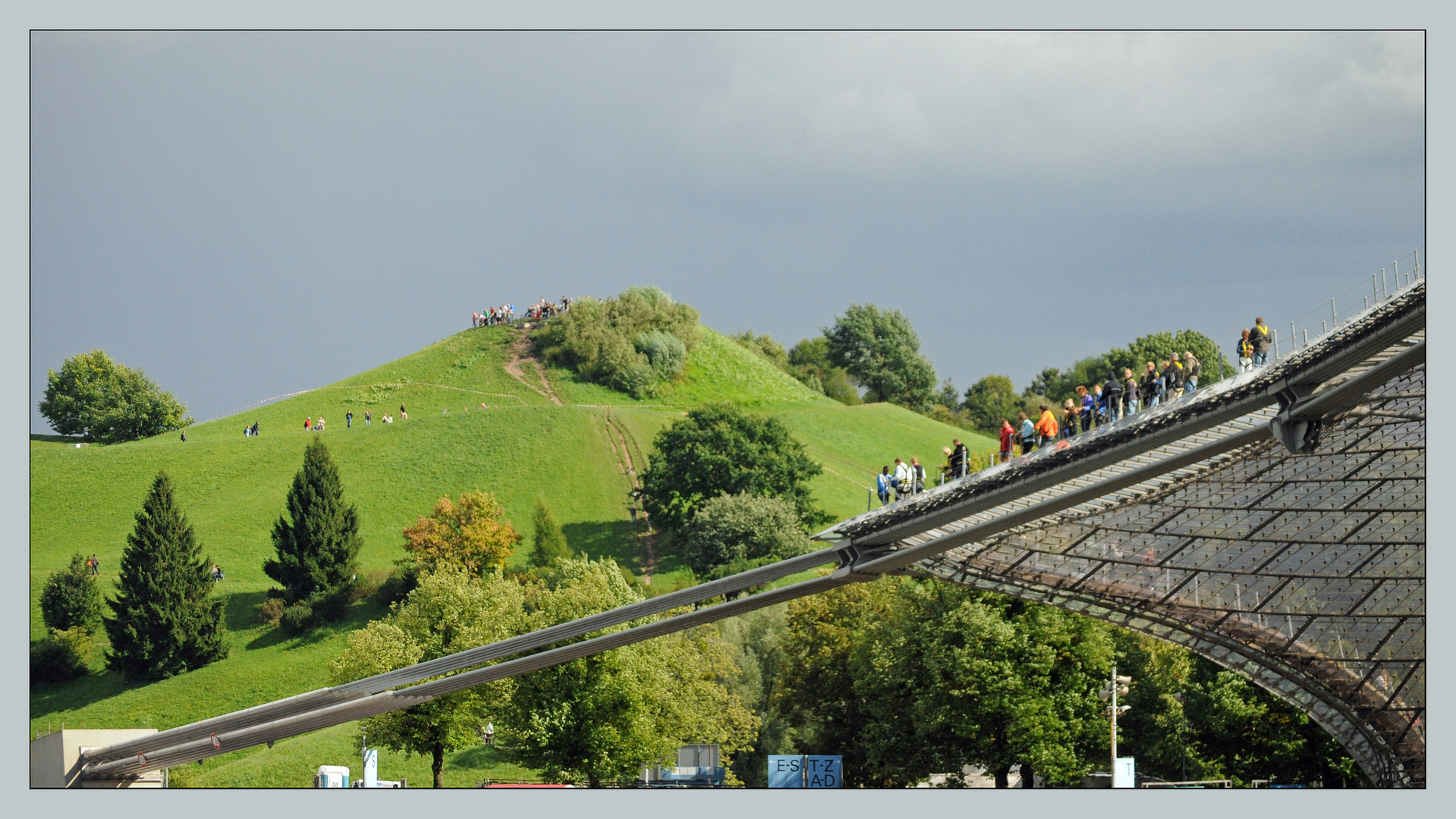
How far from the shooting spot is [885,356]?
147250mm

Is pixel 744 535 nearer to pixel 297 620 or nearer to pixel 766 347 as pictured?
pixel 297 620

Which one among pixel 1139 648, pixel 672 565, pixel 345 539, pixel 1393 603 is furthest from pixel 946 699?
pixel 345 539

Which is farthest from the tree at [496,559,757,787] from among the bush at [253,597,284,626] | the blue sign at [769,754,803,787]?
the bush at [253,597,284,626]

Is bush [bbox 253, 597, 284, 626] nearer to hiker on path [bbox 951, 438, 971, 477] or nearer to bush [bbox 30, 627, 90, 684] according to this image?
bush [bbox 30, 627, 90, 684]

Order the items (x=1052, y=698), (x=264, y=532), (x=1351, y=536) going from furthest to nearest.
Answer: (x=264, y=532) < (x=1052, y=698) < (x=1351, y=536)

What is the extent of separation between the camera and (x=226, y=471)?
107m

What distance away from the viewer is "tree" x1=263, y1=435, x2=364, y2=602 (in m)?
85.6

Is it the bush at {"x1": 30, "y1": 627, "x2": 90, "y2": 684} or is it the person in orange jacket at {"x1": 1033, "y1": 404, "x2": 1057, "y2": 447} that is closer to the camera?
the person in orange jacket at {"x1": 1033, "y1": 404, "x2": 1057, "y2": 447}

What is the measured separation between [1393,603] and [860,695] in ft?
65.3

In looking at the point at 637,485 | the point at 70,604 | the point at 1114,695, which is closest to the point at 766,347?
the point at 637,485

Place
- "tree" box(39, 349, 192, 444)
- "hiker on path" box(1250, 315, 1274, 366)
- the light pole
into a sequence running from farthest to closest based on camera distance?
1. "tree" box(39, 349, 192, 444)
2. the light pole
3. "hiker on path" box(1250, 315, 1274, 366)

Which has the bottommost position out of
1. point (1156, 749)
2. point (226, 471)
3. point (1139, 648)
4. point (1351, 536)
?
point (1156, 749)

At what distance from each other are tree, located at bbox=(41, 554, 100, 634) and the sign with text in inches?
1907

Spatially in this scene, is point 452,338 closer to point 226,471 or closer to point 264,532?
point 226,471
